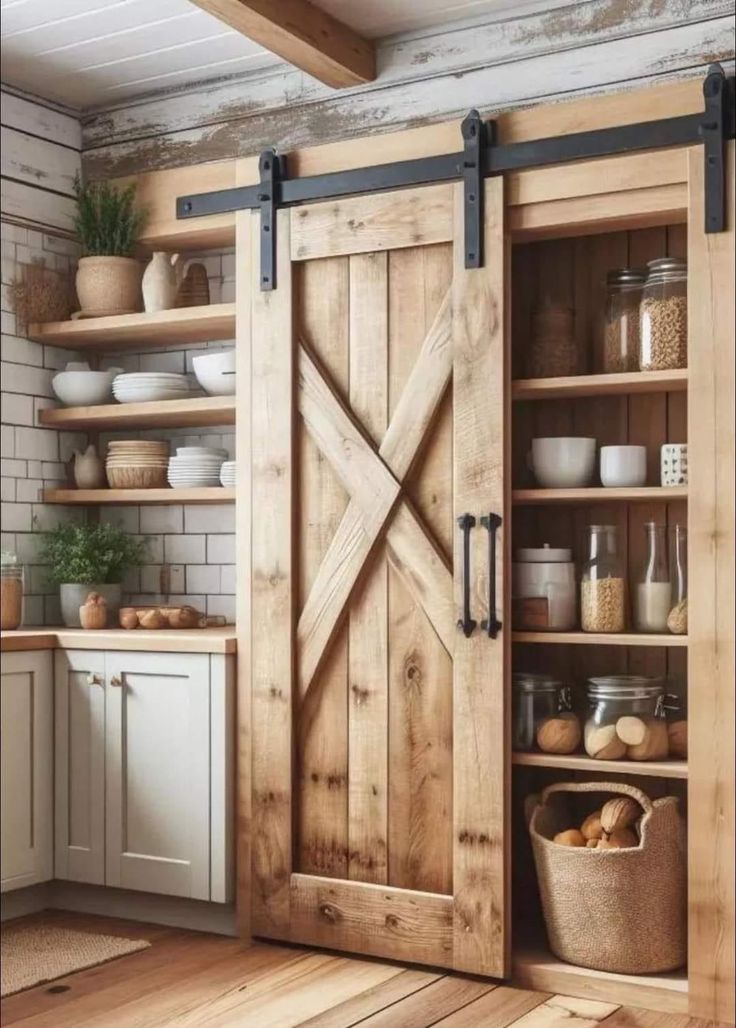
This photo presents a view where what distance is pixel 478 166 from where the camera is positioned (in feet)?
13.0

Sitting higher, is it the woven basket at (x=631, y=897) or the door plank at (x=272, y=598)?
the door plank at (x=272, y=598)

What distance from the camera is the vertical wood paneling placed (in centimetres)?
418

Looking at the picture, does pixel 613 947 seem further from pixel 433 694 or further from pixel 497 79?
pixel 497 79

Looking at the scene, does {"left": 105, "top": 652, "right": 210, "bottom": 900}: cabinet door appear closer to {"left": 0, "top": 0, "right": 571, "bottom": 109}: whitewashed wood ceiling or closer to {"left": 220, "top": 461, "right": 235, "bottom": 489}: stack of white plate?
{"left": 220, "top": 461, "right": 235, "bottom": 489}: stack of white plate

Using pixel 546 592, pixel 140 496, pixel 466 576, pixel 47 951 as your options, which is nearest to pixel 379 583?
pixel 466 576

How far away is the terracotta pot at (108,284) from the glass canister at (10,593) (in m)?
0.92

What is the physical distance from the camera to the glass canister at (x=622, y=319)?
154 inches

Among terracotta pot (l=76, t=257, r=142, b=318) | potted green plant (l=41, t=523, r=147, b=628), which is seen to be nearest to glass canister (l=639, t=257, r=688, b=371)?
terracotta pot (l=76, t=257, r=142, b=318)

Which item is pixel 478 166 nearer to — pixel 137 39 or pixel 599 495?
pixel 599 495

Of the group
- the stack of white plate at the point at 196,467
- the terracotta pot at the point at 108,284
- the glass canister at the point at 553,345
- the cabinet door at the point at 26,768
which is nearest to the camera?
the glass canister at the point at 553,345

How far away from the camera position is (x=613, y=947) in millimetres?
3764

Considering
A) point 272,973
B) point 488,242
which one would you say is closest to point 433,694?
point 272,973

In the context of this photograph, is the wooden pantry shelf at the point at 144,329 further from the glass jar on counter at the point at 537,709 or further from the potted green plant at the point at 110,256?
the glass jar on counter at the point at 537,709

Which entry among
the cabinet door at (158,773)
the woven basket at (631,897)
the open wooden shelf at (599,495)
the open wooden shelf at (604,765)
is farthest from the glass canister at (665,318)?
the cabinet door at (158,773)
